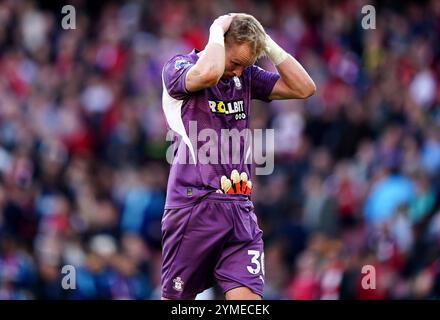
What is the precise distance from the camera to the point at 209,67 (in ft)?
26.6

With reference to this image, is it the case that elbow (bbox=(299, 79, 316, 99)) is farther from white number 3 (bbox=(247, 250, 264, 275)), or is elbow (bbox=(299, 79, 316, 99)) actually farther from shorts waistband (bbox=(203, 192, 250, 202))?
white number 3 (bbox=(247, 250, 264, 275))

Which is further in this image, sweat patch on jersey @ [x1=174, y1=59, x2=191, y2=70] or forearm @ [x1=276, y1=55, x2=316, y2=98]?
forearm @ [x1=276, y1=55, x2=316, y2=98]

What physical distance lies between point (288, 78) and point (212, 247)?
1.41 metres

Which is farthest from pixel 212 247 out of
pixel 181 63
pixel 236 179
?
pixel 181 63

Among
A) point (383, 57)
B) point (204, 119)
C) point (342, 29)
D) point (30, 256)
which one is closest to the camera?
point (204, 119)

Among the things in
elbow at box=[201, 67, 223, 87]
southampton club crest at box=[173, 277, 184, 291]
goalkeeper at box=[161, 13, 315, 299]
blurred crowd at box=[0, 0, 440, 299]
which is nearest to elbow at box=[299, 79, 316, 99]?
goalkeeper at box=[161, 13, 315, 299]

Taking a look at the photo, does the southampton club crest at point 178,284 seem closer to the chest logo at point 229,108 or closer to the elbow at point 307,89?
the chest logo at point 229,108

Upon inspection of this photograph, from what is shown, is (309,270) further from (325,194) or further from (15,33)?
(15,33)

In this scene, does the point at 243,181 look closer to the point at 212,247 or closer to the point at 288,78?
the point at 212,247

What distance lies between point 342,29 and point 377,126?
10.3 ft

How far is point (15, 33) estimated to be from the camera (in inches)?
808

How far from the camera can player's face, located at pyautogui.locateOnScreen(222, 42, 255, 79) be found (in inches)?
328

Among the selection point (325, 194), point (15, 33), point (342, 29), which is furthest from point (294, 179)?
point (15, 33)

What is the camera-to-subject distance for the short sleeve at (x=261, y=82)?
28.8ft
